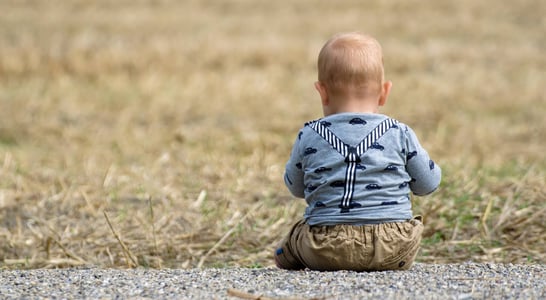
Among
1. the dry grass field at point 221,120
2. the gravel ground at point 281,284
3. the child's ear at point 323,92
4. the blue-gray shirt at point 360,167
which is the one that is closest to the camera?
the gravel ground at point 281,284

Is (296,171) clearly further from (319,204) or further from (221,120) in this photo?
(221,120)

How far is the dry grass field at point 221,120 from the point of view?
17.9ft

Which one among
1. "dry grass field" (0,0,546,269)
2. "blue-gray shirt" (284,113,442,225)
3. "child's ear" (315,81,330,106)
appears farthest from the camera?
"dry grass field" (0,0,546,269)

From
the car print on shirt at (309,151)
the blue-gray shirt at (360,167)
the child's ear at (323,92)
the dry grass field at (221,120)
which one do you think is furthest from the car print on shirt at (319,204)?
the dry grass field at (221,120)

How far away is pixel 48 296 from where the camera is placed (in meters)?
3.39

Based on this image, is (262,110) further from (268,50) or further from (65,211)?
(65,211)

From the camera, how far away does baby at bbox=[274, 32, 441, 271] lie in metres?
3.87

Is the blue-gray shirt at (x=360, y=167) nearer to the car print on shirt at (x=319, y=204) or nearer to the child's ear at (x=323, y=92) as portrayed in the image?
the car print on shirt at (x=319, y=204)

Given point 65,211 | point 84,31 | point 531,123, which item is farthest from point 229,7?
point 65,211

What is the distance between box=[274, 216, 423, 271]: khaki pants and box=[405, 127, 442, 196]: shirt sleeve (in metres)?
0.17

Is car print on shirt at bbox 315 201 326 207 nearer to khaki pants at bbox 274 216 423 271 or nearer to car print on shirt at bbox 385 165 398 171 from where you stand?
khaki pants at bbox 274 216 423 271

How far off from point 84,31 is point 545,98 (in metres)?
8.29

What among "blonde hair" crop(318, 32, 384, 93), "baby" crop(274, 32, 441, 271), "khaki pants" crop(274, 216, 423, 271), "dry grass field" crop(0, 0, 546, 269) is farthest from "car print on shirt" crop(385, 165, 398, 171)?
"dry grass field" crop(0, 0, 546, 269)

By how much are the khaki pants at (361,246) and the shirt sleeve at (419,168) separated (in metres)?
0.17
